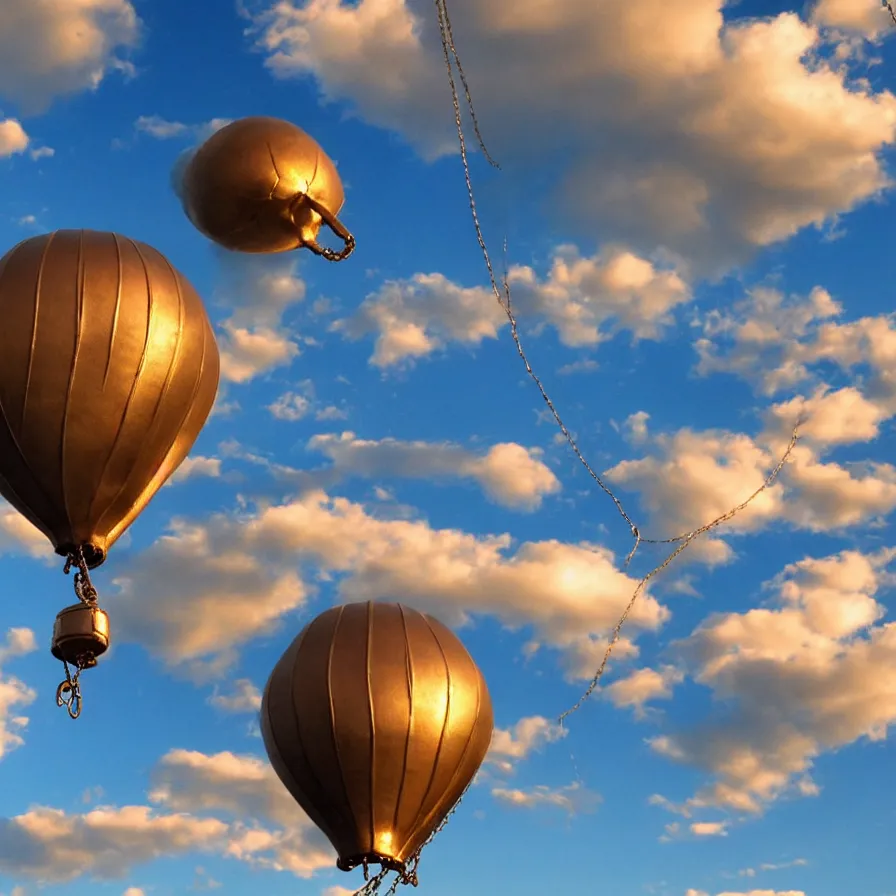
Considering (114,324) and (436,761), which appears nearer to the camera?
(114,324)

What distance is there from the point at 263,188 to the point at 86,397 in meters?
2.64

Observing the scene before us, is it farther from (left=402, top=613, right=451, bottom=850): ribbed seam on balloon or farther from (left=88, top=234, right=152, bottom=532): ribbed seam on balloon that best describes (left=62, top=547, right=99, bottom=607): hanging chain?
(left=402, top=613, right=451, bottom=850): ribbed seam on balloon

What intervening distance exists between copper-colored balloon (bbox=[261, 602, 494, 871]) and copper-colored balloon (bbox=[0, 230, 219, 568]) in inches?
132

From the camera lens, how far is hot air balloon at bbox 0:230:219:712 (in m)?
16.1

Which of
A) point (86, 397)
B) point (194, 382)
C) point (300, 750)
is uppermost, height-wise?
point (194, 382)

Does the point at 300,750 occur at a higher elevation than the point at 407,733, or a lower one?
higher

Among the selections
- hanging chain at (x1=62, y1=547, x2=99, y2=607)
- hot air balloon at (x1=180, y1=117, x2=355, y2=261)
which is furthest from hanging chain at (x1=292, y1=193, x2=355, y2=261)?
hanging chain at (x1=62, y1=547, x2=99, y2=607)

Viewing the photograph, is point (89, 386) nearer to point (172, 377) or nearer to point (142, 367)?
point (142, 367)

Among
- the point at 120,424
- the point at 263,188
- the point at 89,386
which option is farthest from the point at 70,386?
the point at 263,188

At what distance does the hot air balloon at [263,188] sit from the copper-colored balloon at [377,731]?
4518 millimetres

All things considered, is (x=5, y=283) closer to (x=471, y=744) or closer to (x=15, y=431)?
(x=15, y=431)

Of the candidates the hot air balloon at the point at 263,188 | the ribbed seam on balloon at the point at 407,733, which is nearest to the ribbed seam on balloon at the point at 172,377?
the hot air balloon at the point at 263,188

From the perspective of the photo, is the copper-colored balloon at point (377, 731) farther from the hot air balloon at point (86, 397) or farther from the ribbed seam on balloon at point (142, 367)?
the ribbed seam on balloon at point (142, 367)

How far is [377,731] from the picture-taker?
61.0 feet
